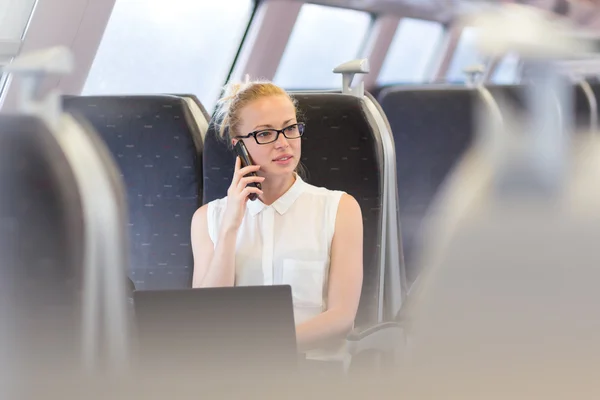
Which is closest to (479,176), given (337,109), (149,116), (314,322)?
(314,322)

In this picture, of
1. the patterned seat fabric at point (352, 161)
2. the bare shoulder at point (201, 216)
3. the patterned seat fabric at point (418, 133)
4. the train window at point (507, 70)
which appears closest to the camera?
the train window at point (507, 70)

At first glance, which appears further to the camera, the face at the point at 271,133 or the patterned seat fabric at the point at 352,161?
the patterned seat fabric at the point at 352,161

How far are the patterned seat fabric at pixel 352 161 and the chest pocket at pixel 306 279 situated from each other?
0.88 feet

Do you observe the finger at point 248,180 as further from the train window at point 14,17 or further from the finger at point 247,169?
the train window at point 14,17

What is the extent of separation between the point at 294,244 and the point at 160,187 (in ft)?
1.89

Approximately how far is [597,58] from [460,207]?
0.20ft

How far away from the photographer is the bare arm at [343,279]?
125 centimetres

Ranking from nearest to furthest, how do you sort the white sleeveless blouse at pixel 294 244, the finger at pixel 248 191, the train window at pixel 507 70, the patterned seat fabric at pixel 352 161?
the train window at pixel 507 70 → the finger at pixel 248 191 → the white sleeveless blouse at pixel 294 244 → the patterned seat fabric at pixel 352 161

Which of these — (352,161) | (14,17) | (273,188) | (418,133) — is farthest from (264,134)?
(418,133)

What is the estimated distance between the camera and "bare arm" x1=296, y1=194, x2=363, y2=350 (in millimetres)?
1251

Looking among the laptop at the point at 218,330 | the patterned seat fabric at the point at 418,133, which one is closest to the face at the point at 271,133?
the laptop at the point at 218,330

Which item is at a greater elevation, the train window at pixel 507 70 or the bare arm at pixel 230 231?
the bare arm at pixel 230 231

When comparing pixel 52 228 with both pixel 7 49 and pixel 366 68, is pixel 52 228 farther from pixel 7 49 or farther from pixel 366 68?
pixel 366 68

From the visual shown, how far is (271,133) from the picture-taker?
127 cm
